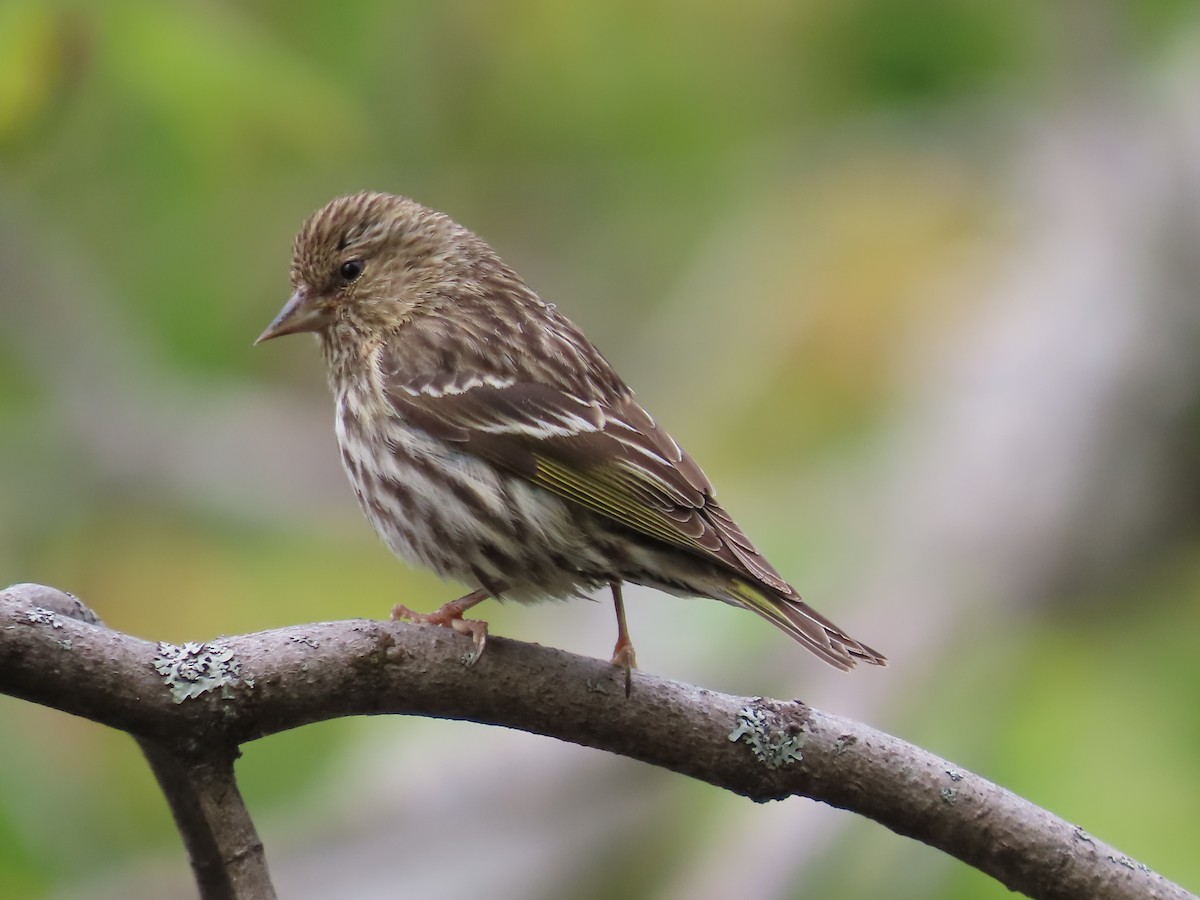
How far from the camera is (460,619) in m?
3.93

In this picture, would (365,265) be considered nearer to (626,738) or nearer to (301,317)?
(301,317)

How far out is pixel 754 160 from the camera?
37.6ft

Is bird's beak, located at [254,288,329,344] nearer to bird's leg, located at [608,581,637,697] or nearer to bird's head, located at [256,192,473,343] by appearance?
bird's head, located at [256,192,473,343]

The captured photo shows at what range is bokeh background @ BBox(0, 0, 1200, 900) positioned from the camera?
253 inches

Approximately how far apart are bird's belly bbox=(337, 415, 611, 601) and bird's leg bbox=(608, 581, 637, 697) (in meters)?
0.08

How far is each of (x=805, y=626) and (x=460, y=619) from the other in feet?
2.69

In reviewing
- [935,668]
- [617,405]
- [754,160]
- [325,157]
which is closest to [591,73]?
[325,157]

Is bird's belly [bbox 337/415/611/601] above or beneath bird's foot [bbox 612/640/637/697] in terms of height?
above

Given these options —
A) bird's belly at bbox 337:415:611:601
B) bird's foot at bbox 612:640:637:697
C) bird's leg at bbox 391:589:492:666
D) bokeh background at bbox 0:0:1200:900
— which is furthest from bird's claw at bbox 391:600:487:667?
bokeh background at bbox 0:0:1200:900

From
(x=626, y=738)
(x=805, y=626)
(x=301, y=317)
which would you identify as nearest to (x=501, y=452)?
(x=805, y=626)

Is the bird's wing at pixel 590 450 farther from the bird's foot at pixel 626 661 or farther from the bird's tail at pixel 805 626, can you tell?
the bird's foot at pixel 626 661

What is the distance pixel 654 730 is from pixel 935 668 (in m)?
4.30

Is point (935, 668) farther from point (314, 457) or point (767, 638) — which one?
point (314, 457)

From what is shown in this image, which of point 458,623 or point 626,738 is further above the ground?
point 458,623
